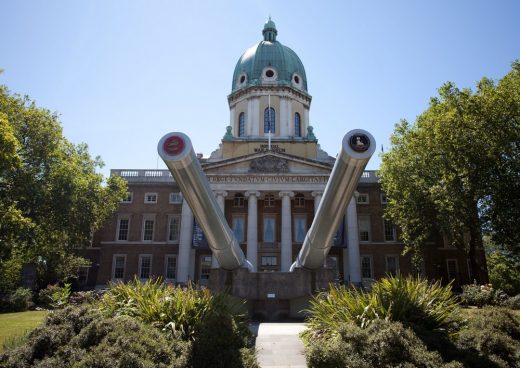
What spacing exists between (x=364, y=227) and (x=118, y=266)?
23747 mm

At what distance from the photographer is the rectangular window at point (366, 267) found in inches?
1463

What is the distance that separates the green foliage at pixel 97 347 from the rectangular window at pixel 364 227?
33.5 meters

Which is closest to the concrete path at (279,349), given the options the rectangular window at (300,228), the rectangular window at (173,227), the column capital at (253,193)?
the column capital at (253,193)

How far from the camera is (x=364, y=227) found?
3841cm

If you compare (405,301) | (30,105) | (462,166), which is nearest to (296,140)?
(462,166)

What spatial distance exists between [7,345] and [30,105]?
21.3m

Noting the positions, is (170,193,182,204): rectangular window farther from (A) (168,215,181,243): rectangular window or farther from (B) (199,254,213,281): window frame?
(B) (199,254,213,281): window frame

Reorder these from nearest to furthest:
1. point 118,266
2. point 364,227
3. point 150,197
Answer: point 118,266, point 364,227, point 150,197

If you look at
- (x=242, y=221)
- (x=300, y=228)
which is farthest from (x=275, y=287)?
(x=242, y=221)

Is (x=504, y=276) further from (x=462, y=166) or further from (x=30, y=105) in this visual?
(x=30, y=105)

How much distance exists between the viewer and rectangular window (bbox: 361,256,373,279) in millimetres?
37156

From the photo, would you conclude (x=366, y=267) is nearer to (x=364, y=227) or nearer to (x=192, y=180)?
(x=364, y=227)

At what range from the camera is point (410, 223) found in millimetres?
27922

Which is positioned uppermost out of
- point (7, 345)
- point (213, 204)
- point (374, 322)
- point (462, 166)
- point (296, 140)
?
point (296, 140)
